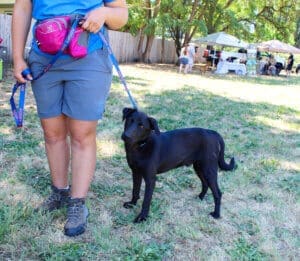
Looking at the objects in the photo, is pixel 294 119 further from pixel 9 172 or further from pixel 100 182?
pixel 9 172

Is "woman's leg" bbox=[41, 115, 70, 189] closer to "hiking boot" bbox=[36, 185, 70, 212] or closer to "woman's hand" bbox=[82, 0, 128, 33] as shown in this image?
"hiking boot" bbox=[36, 185, 70, 212]

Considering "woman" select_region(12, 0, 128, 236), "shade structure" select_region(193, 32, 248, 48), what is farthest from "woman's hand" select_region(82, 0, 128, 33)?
"shade structure" select_region(193, 32, 248, 48)

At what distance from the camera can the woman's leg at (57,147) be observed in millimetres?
2725

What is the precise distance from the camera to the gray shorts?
251 centimetres

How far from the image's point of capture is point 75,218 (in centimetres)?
282

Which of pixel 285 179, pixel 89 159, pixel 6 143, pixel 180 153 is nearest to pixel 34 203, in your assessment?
pixel 89 159

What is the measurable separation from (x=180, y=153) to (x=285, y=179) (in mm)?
1682

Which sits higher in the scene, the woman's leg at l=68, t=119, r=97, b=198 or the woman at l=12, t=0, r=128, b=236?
the woman at l=12, t=0, r=128, b=236

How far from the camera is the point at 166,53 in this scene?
80.7ft

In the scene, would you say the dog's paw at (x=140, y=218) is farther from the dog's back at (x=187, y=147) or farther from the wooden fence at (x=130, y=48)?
the wooden fence at (x=130, y=48)

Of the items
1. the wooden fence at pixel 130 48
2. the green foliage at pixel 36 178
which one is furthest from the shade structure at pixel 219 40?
the green foliage at pixel 36 178

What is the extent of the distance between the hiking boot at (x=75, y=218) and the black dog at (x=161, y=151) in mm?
442

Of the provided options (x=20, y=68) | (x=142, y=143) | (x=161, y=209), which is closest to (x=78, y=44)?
(x=20, y=68)

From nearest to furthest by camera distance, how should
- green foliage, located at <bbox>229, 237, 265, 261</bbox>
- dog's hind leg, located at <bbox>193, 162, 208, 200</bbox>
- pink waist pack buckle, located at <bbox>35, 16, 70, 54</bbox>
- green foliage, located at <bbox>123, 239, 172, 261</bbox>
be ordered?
1. pink waist pack buckle, located at <bbox>35, 16, 70, 54</bbox>
2. green foliage, located at <bbox>123, 239, 172, 261</bbox>
3. green foliage, located at <bbox>229, 237, 265, 261</bbox>
4. dog's hind leg, located at <bbox>193, 162, 208, 200</bbox>
